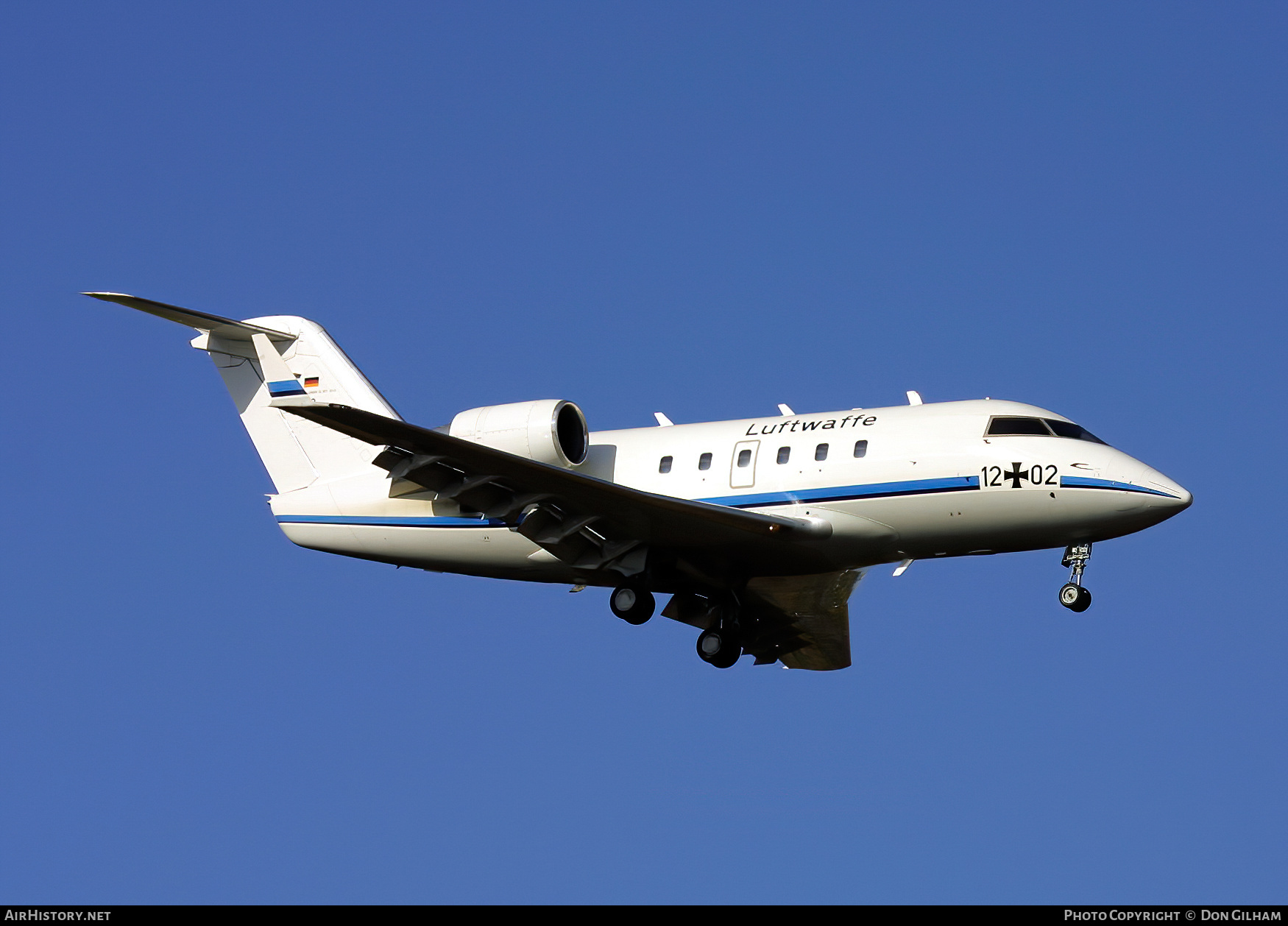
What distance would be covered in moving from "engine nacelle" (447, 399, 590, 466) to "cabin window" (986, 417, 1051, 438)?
18.8 ft

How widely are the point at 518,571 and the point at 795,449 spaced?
458cm

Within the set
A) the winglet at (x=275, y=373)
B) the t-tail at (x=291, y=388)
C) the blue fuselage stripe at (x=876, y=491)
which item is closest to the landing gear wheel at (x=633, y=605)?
the blue fuselage stripe at (x=876, y=491)

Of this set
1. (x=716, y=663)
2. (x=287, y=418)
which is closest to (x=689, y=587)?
(x=716, y=663)

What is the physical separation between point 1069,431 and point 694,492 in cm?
498

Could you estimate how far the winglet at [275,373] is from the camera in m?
26.2

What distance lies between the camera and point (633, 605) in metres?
23.2

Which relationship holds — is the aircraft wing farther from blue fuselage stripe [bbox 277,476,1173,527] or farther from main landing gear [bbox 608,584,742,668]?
main landing gear [bbox 608,584,742,668]

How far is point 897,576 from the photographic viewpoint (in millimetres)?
22750

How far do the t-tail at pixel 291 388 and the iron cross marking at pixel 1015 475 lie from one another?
9.33m

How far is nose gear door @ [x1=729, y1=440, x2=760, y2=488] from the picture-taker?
22844 millimetres

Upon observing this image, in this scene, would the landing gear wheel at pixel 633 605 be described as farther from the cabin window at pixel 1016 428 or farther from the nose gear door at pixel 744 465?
the cabin window at pixel 1016 428

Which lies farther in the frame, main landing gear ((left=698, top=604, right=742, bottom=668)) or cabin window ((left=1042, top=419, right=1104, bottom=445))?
main landing gear ((left=698, top=604, right=742, bottom=668))

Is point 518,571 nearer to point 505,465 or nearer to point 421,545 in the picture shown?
point 421,545

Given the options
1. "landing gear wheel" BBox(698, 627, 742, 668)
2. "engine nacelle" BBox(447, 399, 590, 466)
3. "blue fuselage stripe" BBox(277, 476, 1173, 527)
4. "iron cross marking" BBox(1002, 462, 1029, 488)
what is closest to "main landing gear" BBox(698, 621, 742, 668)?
"landing gear wheel" BBox(698, 627, 742, 668)
